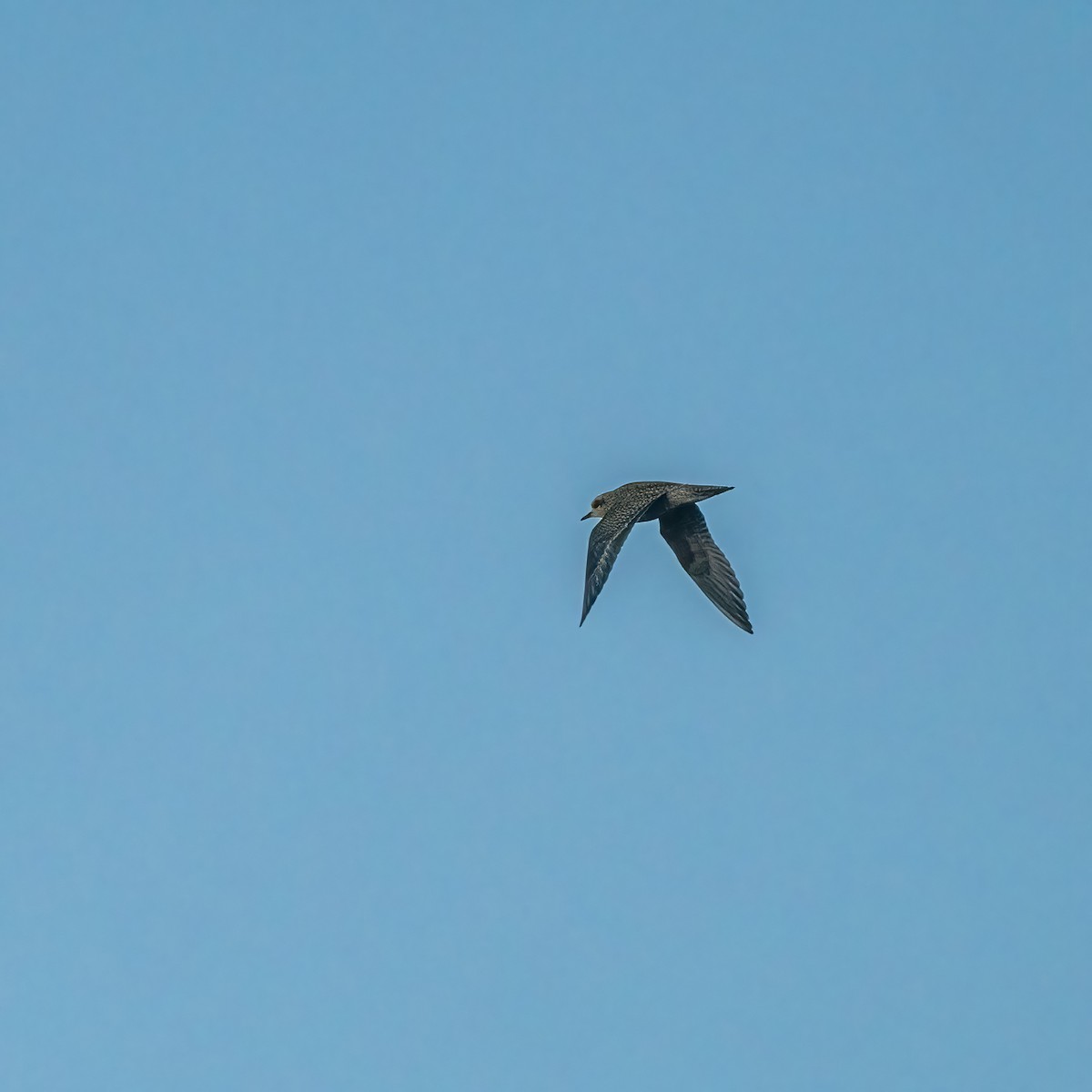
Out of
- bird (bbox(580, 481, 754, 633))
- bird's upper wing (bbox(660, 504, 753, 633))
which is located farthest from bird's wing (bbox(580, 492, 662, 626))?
bird's upper wing (bbox(660, 504, 753, 633))

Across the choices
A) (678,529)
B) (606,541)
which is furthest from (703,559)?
(606,541)

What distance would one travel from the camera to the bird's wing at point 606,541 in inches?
1426

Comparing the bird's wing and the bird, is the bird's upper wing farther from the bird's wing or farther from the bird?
the bird's wing

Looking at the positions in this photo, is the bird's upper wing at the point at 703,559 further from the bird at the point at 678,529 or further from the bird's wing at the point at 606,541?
the bird's wing at the point at 606,541

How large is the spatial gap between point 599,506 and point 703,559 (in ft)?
9.50

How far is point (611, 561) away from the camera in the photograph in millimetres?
37062

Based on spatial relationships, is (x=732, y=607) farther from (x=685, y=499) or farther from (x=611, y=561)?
(x=611, y=561)

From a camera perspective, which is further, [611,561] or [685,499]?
[685,499]

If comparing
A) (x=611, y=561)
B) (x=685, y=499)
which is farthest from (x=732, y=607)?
(x=611, y=561)

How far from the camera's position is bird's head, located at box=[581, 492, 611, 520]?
140 feet

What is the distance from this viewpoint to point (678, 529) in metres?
43.5

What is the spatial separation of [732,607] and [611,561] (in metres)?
6.00

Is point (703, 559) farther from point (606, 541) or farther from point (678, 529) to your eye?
point (606, 541)

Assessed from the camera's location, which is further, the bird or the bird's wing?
the bird
